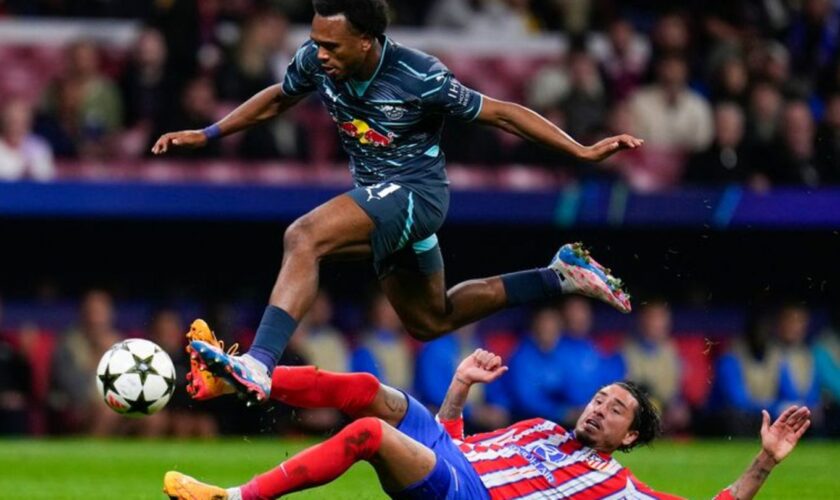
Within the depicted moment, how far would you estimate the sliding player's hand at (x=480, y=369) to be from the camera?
8070 millimetres

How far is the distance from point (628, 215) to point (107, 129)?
16.1 feet

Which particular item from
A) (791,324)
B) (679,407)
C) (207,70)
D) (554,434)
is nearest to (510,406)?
(679,407)

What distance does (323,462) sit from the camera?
6930 mm

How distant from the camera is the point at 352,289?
54.9 ft

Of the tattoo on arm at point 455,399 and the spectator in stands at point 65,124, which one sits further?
the spectator in stands at point 65,124

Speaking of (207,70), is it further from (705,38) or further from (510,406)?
(705,38)

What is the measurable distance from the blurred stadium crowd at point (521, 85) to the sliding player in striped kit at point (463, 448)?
7.38 m

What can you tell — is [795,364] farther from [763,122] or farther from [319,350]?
[319,350]

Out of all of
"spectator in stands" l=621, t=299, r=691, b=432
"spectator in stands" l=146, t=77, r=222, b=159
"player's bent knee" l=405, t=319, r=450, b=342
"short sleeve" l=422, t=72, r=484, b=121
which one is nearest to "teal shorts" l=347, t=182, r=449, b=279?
"short sleeve" l=422, t=72, r=484, b=121

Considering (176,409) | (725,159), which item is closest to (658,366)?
(725,159)

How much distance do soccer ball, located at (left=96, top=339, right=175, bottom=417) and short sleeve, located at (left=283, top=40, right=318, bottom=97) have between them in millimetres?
1587

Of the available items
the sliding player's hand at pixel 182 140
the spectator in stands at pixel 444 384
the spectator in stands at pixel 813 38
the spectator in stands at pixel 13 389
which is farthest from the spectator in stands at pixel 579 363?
the sliding player's hand at pixel 182 140

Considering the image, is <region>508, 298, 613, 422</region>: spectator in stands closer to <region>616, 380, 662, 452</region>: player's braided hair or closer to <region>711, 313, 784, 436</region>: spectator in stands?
<region>711, 313, 784, 436</region>: spectator in stands

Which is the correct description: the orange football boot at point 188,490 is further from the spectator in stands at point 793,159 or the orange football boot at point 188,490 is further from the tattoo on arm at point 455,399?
the spectator in stands at point 793,159
